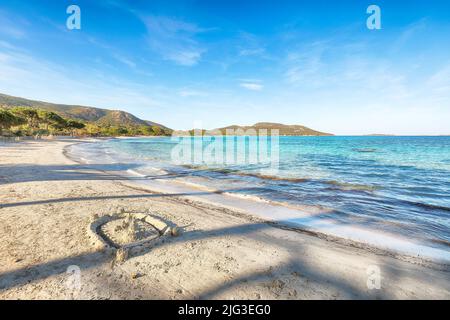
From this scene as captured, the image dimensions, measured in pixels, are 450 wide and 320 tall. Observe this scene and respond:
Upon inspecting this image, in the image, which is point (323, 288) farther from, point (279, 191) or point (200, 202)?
point (279, 191)

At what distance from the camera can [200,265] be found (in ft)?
13.8

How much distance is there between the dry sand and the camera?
3.45 metres

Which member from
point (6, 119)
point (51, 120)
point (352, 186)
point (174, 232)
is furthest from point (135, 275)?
point (51, 120)

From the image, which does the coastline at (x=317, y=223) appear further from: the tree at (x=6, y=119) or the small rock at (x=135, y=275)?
the tree at (x=6, y=119)

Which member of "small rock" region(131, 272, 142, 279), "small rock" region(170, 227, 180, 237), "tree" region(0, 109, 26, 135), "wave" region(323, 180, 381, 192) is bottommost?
"wave" region(323, 180, 381, 192)

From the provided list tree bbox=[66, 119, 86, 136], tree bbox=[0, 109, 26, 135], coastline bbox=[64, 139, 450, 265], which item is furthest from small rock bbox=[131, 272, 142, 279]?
tree bbox=[66, 119, 86, 136]

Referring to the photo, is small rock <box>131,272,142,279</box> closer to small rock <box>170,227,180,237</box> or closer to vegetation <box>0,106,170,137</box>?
small rock <box>170,227,180,237</box>

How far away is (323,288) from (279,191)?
8.30m

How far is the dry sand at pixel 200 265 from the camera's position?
3.45 m

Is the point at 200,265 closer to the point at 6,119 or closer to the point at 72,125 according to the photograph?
the point at 6,119

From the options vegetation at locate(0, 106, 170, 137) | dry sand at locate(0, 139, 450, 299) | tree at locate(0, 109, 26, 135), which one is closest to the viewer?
dry sand at locate(0, 139, 450, 299)

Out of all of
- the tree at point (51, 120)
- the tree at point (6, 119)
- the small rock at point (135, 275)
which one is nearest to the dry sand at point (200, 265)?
the small rock at point (135, 275)

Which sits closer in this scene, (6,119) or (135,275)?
(135,275)

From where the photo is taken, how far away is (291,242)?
550cm
